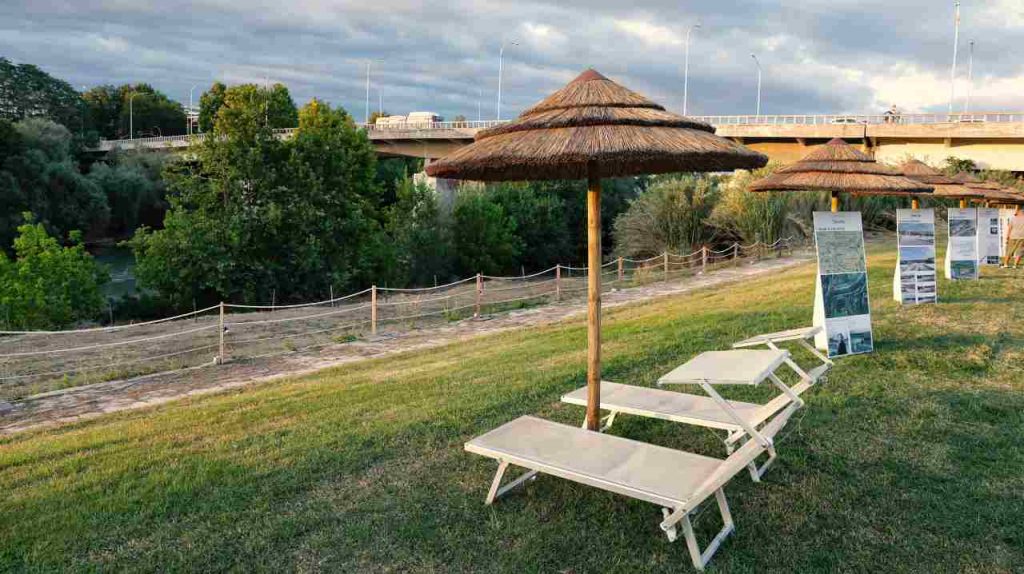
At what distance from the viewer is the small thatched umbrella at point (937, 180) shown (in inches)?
520

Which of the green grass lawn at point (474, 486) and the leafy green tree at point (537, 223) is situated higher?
the leafy green tree at point (537, 223)

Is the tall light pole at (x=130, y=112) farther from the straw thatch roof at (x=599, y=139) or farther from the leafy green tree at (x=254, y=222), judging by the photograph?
the straw thatch roof at (x=599, y=139)

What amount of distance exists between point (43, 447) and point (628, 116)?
556cm

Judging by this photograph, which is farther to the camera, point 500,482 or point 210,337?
point 210,337

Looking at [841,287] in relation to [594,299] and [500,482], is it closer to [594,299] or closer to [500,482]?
[594,299]

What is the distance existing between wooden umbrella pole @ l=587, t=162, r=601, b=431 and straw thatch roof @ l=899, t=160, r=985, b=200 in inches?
399

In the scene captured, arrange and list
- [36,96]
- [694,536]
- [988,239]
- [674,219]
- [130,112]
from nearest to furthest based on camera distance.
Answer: [694,536] < [988,239] < [674,219] < [36,96] < [130,112]

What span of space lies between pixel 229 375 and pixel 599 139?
827 cm

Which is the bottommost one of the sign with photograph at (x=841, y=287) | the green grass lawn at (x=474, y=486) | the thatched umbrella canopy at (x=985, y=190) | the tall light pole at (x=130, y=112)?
the green grass lawn at (x=474, y=486)

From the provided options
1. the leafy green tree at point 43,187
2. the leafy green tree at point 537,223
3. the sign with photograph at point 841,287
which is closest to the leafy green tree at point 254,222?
the leafy green tree at point 537,223

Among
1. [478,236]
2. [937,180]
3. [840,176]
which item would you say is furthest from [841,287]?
[478,236]

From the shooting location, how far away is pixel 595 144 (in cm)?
433

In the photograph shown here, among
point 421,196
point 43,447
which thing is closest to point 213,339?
point 43,447

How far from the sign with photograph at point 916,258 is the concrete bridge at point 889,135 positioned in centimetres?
2562
